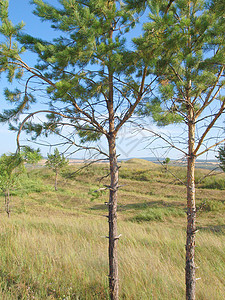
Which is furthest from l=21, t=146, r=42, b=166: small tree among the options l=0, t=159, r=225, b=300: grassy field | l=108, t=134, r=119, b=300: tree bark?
l=108, t=134, r=119, b=300: tree bark

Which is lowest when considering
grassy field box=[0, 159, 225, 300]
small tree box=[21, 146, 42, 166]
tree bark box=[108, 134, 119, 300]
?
grassy field box=[0, 159, 225, 300]

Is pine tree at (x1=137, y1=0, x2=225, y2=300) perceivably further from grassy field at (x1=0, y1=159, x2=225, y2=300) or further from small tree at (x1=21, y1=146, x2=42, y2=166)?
small tree at (x1=21, y1=146, x2=42, y2=166)

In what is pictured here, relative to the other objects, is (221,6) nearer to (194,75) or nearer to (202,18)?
(202,18)

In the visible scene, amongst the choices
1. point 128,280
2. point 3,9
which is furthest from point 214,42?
point 128,280

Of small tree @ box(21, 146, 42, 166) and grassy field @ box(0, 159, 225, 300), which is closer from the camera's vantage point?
small tree @ box(21, 146, 42, 166)

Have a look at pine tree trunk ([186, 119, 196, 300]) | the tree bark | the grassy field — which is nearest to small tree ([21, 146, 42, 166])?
the grassy field

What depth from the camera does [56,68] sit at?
3.06m

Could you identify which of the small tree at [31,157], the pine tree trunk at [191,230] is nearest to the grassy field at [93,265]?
the pine tree trunk at [191,230]

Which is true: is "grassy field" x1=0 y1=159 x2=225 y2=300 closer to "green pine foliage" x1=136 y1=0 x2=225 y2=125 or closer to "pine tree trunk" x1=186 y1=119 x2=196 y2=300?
"pine tree trunk" x1=186 y1=119 x2=196 y2=300

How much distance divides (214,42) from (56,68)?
2209 mm

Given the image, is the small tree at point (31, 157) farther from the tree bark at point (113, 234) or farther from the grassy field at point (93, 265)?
the tree bark at point (113, 234)

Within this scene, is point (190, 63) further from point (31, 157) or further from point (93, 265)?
point (93, 265)

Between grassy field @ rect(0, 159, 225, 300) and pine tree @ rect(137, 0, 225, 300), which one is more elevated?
pine tree @ rect(137, 0, 225, 300)

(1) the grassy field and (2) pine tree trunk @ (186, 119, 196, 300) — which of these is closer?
(2) pine tree trunk @ (186, 119, 196, 300)
